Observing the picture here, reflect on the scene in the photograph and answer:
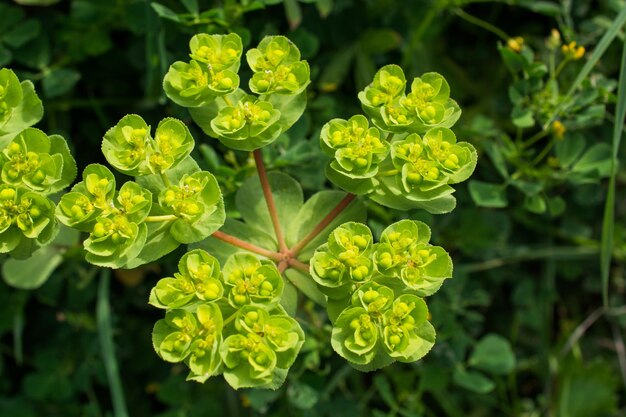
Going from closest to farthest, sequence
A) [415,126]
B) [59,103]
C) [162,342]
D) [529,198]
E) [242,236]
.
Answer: [162,342] < [415,126] < [242,236] < [529,198] < [59,103]

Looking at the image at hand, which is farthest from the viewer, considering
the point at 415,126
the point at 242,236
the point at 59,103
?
the point at 59,103

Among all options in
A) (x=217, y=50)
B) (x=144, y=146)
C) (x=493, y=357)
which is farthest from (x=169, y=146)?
(x=493, y=357)

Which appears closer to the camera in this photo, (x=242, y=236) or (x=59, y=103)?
(x=242, y=236)

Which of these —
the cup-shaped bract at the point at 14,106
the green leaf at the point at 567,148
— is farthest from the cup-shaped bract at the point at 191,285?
the green leaf at the point at 567,148

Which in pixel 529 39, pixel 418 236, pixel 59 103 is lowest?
pixel 59 103

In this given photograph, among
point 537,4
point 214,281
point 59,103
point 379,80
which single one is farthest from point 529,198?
point 59,103

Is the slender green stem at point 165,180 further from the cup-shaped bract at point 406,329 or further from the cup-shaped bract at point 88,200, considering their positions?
the cup-shaped bract at point 406,329

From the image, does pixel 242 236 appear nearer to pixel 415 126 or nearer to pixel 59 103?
pixel 415 126
